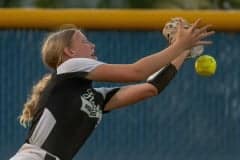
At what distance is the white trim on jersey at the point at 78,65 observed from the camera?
420cm

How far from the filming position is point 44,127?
14.0 feet

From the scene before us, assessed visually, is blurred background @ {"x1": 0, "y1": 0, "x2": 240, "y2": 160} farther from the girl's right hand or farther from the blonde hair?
the girl's right hand

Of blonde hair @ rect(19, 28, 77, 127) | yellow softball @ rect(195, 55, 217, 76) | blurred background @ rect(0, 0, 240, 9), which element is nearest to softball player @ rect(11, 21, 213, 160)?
blonde hair @ rect(19, 28, 77, 127)

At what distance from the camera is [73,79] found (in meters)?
4.25

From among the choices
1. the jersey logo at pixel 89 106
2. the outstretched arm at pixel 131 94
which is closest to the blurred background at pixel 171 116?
the outstretched arm at pixel 131 94

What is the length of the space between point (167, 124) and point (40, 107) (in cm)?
249

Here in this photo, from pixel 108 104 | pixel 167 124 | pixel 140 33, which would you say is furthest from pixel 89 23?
pixel 108 104

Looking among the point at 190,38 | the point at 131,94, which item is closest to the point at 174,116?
the point at 131,94

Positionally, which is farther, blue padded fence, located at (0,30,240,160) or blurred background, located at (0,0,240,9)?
blurred background, located at (0,0,240,9)

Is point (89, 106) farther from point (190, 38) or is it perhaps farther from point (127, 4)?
point (127, 4)

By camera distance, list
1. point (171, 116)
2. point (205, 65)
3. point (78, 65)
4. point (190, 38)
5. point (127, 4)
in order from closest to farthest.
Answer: point (190, 38) < point (78, 65) < point (205, 65) < point (171, 116) < point (127, 4)

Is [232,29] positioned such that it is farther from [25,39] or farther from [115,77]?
[115,77]

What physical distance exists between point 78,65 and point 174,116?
255 centimetres

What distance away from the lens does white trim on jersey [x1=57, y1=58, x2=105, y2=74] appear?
13.8ft
